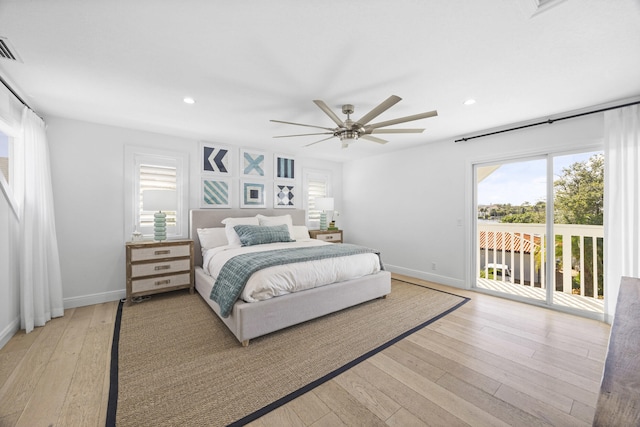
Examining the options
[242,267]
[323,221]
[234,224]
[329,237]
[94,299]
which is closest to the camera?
[242,267]

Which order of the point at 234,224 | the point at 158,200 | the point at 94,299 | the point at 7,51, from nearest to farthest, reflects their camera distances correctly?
1. the point at 7,51
2. the point at 94,299
3. the point at 158,200
4. the point at 234,224

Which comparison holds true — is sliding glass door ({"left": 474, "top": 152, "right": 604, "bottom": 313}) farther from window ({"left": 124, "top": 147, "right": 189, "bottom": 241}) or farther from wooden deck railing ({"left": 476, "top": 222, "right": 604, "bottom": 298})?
window ({"left": 124, "top": 147, "right": 189, "bottom": 241})

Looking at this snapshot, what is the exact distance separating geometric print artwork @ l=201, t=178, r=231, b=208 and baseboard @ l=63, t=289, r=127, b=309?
1.68 meters

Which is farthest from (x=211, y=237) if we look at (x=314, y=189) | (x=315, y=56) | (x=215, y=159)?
(x=315, y=56)

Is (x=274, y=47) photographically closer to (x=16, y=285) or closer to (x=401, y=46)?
(x=401, y=46)

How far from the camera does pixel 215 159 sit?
4.25 metres

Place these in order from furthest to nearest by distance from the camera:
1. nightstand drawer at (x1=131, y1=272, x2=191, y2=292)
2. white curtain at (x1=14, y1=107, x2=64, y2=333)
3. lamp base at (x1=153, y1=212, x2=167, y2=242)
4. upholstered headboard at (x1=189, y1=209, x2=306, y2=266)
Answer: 1. upholstered headboard at (x1=189, y1=209, x2=306, y2=266)
2. lamp base at (x1=153, y1=212, x2=167, y2=242)
3. nightstand drawer at (x1=131, y1=272, x2=191, y2=292)
4. white curtain at (x1=14, y1=107, x2=64, y2=333)

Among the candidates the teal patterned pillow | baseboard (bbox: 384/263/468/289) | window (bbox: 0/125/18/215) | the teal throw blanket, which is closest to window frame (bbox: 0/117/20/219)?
window (bbox: 0/125/18/215)

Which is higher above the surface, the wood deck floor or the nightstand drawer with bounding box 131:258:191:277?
the nightstand drawer with bounding box 131:258:191:277

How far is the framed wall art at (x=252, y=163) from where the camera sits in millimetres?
4523

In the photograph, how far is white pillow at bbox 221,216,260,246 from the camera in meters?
3.75

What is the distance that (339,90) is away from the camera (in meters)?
2.41

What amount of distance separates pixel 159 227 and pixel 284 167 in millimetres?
2416

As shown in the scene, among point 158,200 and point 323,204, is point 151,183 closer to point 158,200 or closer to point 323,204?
point 158,200
